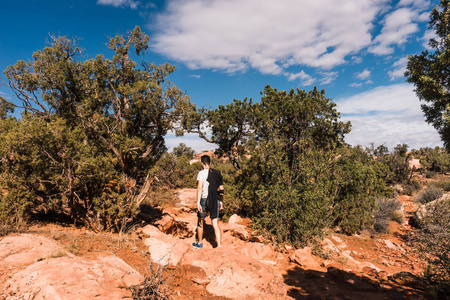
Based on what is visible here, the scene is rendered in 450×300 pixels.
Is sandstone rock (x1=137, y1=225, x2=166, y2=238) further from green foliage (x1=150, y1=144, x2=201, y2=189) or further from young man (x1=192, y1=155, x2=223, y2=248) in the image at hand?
green foliage (x1=150, y1=144, x2=201, y2=189)

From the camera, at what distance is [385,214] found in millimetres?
10508

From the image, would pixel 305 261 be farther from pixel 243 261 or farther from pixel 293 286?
pixel 243 261

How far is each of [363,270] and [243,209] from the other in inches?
221

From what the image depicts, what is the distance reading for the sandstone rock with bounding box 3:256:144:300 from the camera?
7.51 ft

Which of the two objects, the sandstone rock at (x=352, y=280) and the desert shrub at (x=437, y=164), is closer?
the sandstone rock at (x=352, y=280)

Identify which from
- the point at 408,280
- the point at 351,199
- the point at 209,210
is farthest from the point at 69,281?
the point at 351,199

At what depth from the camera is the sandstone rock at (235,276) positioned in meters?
3.27

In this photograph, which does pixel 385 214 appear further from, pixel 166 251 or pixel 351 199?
pixel 166 251

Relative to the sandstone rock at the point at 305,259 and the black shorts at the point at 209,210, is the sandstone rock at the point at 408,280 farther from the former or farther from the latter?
the black shorts at the point at 209,210

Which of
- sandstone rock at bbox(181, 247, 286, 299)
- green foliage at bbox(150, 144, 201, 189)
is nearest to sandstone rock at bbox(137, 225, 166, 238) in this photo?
sandstone rock at bbox(181, 247, 286, 299)

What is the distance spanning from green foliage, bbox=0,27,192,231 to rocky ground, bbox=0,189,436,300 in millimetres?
974

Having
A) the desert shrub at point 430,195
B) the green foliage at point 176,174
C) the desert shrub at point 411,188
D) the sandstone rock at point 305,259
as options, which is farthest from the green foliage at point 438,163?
the sandstone rock at point 305,259

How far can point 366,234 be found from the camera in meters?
9.33

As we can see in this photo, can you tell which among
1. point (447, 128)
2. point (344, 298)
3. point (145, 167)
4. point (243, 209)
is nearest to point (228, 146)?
point (243, 209)
